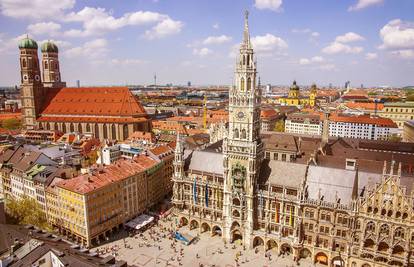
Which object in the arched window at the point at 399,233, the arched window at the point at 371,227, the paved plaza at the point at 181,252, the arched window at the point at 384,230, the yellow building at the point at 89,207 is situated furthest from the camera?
the yellow building at the point at 89,207

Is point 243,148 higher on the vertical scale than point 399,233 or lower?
higher

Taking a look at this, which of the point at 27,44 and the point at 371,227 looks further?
the point at 27,44

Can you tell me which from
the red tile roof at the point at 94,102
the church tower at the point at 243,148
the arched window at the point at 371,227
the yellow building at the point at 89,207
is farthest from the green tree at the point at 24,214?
the red tile roof at the point at 94,102

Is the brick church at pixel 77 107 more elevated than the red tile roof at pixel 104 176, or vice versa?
the brick church at pixel 77 107

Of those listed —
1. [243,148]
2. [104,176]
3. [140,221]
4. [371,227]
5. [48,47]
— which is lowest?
[140,221]

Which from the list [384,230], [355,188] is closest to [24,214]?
[355,188]

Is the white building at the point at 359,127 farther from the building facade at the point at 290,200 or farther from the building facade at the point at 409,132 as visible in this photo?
the building facade at the point at 290,200

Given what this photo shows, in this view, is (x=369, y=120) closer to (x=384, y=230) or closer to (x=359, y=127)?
(x=359, y=127)

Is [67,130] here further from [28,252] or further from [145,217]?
[28,252]
